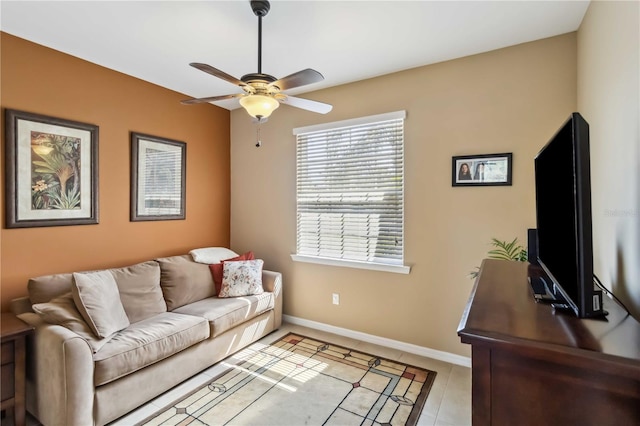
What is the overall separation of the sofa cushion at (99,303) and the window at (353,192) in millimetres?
1801

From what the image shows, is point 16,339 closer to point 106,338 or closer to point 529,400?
point 106,338

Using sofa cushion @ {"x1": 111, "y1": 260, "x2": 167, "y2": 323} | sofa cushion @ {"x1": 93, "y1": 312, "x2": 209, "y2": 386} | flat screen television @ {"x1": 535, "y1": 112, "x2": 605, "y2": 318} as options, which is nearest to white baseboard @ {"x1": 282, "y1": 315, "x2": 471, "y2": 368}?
sofa cushion @ {"x1": 93, "y1": 312, "x2": 209, "y2": 386}

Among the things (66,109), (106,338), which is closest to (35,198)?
(66,109)

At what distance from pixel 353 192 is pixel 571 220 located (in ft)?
7.70

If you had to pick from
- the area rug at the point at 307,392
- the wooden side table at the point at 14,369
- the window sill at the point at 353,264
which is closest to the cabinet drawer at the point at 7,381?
the wooden side table at the point at 14,369

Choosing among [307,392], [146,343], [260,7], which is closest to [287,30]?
[260,7]

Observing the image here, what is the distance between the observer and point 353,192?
329 centimetres

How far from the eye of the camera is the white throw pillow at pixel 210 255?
3.37 metres

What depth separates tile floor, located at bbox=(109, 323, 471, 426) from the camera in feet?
6.77

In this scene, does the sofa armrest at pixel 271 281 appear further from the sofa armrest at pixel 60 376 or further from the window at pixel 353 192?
the sofa armrest at pixel 60 376

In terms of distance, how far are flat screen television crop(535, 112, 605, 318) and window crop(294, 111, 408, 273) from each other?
5.53 ft

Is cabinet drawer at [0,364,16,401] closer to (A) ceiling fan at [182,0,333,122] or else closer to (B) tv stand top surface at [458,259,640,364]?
(A) ceiling fan at [182,0,333,122]

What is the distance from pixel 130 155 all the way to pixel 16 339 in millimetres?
1811

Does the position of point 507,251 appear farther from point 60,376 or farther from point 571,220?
point 60,376
